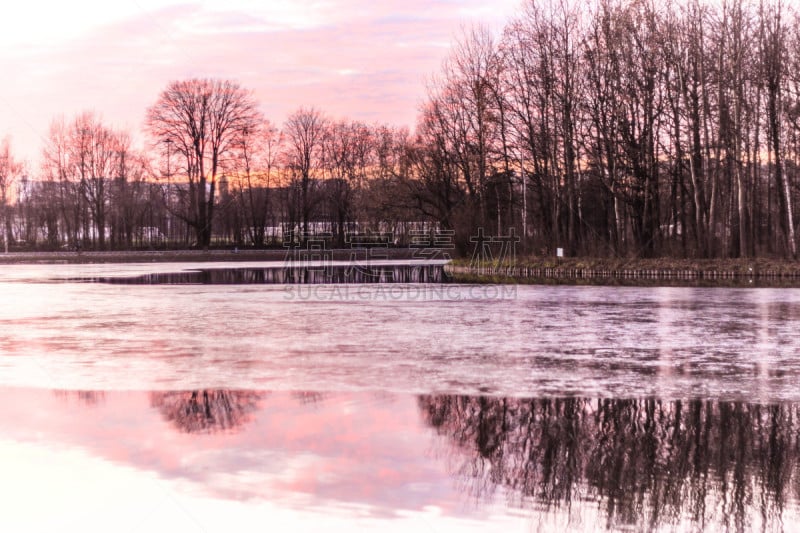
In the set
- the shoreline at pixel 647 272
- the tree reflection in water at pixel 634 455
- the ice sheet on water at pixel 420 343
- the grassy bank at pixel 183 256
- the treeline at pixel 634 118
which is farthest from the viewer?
the grassy bank at pixel 183 256

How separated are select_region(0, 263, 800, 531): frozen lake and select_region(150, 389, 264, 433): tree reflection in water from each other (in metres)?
0.04

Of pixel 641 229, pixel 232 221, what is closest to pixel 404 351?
pixel 641 229

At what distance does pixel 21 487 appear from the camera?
20.8 feet

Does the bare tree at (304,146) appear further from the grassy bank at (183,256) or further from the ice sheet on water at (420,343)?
the ice sheet on water at (420,343)

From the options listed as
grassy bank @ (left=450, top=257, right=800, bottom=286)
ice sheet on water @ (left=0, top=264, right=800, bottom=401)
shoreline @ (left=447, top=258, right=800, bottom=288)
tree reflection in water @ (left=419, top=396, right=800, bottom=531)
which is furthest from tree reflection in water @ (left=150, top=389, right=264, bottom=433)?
grassy bank @ (left=450, top=257, right=800, bottom=286)

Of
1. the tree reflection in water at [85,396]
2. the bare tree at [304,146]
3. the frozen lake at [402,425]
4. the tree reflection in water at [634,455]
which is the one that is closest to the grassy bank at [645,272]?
the frozen lake at [402,425]

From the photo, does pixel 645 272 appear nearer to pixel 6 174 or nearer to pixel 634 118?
pixel 634 118

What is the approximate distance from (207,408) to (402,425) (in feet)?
7.63

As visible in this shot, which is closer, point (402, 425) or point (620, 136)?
point (402, 425)

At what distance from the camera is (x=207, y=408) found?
8.95 meters

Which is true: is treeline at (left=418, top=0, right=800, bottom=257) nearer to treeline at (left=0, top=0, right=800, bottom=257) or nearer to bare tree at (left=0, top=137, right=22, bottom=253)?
treeline at (left=0, top=0, right=800, bottom=257)

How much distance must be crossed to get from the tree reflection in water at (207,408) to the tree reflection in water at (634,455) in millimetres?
1998

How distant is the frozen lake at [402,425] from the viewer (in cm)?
577

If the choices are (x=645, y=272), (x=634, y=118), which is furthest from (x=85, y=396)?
(x=634, y=118)
